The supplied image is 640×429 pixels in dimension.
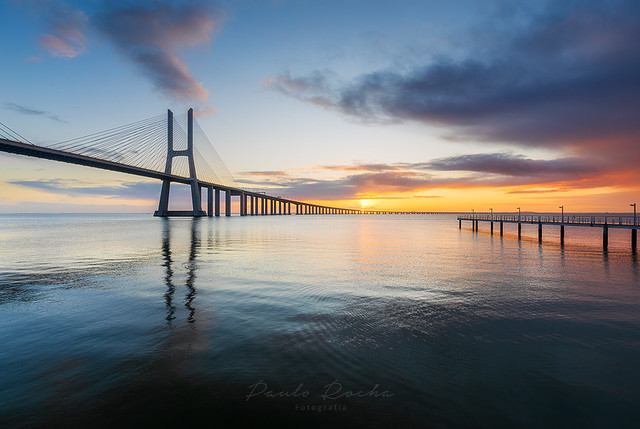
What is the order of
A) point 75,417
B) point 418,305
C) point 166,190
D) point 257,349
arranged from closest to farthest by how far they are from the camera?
point 75,417 < point 257,349 < point 418,305 < point 166,190

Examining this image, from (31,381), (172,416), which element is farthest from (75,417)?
(31,381)

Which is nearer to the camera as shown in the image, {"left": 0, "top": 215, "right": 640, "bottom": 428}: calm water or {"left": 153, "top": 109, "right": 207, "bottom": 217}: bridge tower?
{"left": 0, "top": 215, "right": 640, "bottom": 428}: calm water

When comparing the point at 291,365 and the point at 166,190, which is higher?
the point at 166,190

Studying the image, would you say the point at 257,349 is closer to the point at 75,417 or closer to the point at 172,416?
the point at 172,416

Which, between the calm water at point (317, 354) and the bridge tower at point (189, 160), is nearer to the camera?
the calm water at point (317, 354)

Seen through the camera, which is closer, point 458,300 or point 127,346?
point 127,346

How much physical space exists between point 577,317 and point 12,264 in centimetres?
3498

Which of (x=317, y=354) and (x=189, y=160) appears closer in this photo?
(x=317, y=354)

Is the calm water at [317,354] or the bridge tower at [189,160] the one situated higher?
the bridge tower at [189,160]

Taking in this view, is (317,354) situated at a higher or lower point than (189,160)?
lower

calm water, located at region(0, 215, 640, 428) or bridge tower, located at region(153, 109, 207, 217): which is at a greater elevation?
bridge tower, located at region(153, 109, 207, 217)

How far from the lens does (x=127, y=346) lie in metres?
9.12

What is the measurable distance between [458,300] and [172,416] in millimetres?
12168

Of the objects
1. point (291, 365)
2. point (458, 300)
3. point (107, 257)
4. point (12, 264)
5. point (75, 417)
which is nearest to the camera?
point (75, 417)
